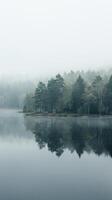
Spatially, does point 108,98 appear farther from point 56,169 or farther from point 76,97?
Answer: point 56,169

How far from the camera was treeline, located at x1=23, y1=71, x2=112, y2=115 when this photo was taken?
324 ft

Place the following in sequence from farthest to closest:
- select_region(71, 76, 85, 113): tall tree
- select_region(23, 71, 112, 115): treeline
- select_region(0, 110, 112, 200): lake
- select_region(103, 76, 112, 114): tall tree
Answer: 1. select_region(71, 76, 85, 113): tall tree
2. select_region(23, 71, 112, 115): treeline
3. select_region(103, 76, 112, 114): tall tree
4. select_region(0, 110, 112, 200): lake

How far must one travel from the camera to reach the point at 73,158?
2920 cm

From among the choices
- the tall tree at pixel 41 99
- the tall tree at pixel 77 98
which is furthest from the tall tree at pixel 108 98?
the tall tree at pixel 41 99

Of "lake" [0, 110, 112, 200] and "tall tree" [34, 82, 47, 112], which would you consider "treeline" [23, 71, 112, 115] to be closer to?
"tall tree" [34, 82, 47, 112]

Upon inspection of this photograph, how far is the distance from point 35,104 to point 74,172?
9197 cm

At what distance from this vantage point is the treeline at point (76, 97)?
324 ft

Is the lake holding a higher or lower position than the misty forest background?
lower

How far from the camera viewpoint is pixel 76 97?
101000mm

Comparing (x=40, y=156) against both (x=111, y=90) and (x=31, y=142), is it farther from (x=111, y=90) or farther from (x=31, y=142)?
(x=111, y=90)

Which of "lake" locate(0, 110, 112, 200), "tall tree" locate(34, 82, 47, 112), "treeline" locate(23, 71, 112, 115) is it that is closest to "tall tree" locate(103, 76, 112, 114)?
"treeline" locate(23, 71, 112, 115)

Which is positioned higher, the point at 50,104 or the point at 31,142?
the point at 50,104

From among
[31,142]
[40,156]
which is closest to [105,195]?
[40,156]

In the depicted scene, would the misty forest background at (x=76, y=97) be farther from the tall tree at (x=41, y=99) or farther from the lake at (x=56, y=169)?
the lake at (x=56, y=169)
